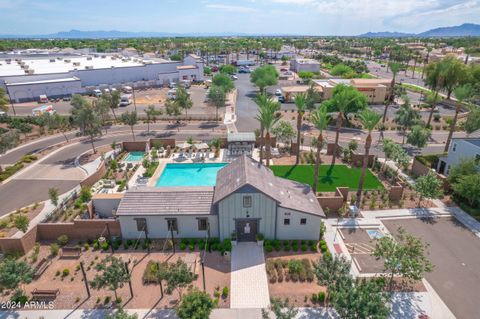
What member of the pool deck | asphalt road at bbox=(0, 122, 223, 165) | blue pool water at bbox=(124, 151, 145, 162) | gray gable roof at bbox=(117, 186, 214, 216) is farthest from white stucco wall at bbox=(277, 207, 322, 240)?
asphalt road at bbox=(0, 122, 223, 165)

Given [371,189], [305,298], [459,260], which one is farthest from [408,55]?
[305,298]

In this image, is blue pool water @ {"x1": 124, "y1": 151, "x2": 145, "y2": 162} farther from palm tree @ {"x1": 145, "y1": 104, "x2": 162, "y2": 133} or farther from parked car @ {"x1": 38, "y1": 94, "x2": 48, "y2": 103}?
parked car @ {"x1": 38, "y1": 94, "x2": 48, "y2": 103}

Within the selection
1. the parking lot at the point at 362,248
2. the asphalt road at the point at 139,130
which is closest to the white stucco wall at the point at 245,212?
the parking lot at the point at 362,248

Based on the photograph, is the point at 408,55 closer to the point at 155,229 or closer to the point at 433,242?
the point at 433,242

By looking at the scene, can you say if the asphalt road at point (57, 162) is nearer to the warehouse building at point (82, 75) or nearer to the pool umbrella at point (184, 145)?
the pool umbrella at point (184, 145)

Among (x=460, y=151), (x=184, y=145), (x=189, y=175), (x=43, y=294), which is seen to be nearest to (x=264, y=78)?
(x=184, y=145)

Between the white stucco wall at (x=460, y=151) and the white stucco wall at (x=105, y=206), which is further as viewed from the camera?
the white stucco wall at (x=460, y=151)
